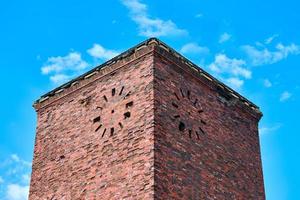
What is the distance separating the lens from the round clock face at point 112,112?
45.4 feet

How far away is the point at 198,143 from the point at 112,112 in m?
2.23

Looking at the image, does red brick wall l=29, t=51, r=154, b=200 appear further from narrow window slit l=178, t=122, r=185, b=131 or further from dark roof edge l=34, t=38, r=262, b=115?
narrow window slit l=178, t=122, r=185, b=131

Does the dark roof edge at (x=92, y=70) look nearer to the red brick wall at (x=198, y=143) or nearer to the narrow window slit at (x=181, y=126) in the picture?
the red brick wall at (x=198, y=143)

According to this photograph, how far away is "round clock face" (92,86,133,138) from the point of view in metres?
13.8

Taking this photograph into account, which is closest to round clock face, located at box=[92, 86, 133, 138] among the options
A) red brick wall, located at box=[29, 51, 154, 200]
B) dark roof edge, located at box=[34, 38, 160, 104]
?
red brick wall, located at box=[29, 51, 154, 200]

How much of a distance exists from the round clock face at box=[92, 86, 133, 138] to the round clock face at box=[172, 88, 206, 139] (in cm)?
115

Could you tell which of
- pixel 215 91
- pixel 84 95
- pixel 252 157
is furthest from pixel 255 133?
pixel 84 95

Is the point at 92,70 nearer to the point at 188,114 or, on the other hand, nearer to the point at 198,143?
the point at 188,114

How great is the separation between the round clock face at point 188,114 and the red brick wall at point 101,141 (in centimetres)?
87

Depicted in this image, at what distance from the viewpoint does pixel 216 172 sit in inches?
559

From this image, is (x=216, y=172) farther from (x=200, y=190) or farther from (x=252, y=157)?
(x=252, y=157)

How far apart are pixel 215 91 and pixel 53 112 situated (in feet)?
14.7

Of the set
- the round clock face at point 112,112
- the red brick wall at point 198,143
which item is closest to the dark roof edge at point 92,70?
the red brick wall at point 198,143

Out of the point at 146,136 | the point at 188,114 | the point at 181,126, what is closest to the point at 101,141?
the point at 146,136
